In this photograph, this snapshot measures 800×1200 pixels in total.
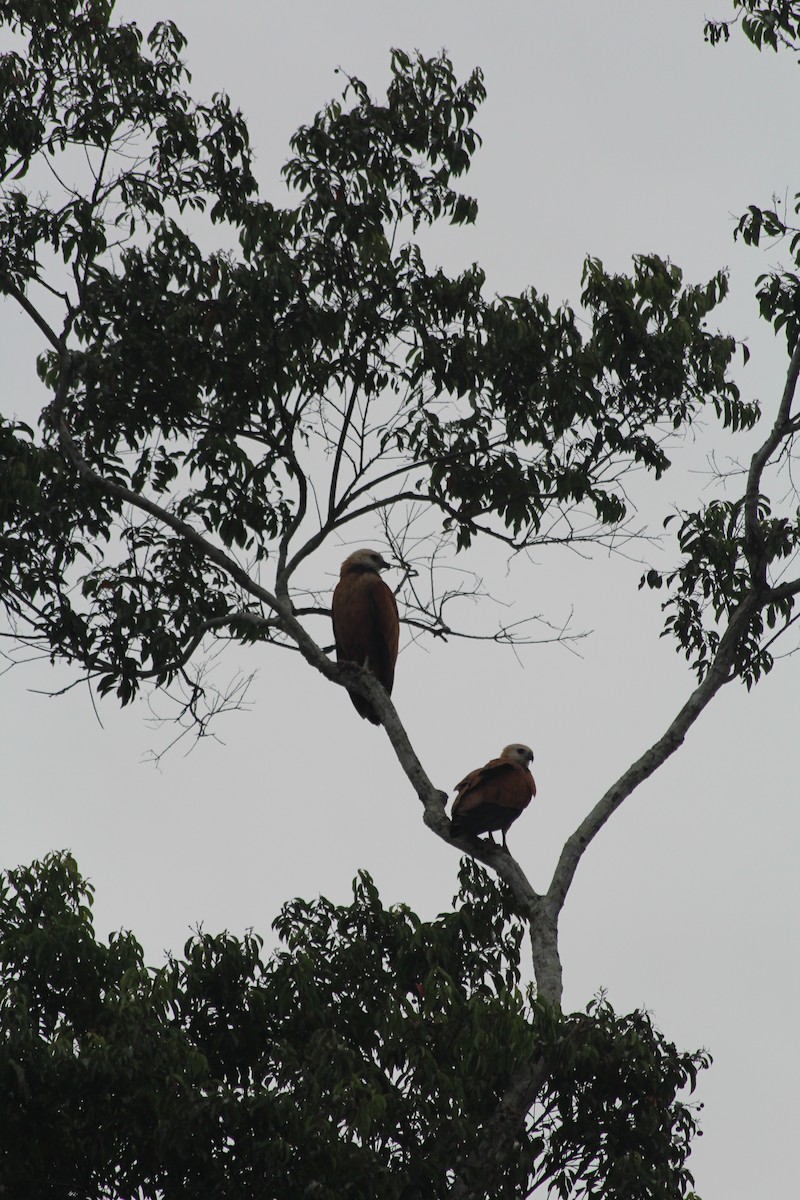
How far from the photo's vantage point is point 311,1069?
4.85 metres

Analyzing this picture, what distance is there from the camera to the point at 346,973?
5590mm

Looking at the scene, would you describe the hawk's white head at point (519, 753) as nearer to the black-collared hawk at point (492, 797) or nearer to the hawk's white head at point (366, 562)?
the black-collared hawk at point (492, 797)

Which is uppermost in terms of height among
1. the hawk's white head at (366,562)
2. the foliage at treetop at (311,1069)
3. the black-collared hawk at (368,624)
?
the hawk's white head at (366,562)

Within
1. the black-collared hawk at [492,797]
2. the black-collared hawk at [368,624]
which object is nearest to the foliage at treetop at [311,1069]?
the black-collared hawk at [492,797]

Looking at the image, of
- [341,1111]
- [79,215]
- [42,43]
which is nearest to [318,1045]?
[341,1111]

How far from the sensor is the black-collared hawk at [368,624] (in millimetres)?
7859

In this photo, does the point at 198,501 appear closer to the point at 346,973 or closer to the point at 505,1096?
the point at 346,973

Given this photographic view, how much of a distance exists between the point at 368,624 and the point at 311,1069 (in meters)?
3.46

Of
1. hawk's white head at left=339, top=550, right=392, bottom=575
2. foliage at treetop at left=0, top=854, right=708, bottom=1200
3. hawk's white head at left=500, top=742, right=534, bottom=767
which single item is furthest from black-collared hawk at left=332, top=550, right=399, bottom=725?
foliage at treetop at left=0, top=854, right=708, bottom=1200

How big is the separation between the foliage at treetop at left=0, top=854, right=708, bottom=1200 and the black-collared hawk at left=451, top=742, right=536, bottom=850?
48cm

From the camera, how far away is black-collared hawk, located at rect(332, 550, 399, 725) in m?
7.86

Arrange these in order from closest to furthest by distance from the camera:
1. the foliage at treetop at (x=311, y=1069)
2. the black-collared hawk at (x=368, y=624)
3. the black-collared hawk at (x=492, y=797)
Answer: the foliage at treetop at (x=311, y=1069) → the black-collared hawk at (x=492, y=797) → the black-collared hawk at (x=368, y=624)

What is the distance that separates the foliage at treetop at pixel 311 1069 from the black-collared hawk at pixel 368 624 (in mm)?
2319

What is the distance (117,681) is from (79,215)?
2686mm
